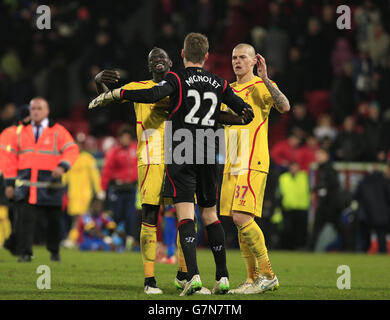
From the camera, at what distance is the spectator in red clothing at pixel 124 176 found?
16797 millimetres

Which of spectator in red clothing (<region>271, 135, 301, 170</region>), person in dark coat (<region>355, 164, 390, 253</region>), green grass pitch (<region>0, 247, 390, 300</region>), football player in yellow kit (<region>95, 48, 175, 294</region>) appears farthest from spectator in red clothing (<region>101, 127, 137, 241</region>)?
football player in yellow kit (<region>95, 48, 175, 294</region>)

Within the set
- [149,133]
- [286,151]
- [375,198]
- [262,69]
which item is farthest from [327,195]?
[149,133]

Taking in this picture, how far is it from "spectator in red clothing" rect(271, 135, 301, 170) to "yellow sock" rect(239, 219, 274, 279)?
9968 mm

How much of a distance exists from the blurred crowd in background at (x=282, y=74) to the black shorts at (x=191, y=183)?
377 inches

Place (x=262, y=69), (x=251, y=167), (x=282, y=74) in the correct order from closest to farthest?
(x=262, y=69), (x=251, y=167), (x=282, y=74)

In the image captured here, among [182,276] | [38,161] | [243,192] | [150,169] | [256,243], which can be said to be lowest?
[182,276]

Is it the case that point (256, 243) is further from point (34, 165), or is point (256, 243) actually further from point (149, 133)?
point (34, 165)

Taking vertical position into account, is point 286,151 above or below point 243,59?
below

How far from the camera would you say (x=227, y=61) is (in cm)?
2022

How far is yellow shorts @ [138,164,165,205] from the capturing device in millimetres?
8023

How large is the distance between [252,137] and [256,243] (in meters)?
1.06

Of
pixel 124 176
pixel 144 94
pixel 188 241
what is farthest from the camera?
pixel 124 176

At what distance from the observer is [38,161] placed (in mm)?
12461

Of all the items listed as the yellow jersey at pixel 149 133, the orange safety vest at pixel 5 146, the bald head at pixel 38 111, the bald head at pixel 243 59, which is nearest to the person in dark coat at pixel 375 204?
the bald head at pixel 38 111
